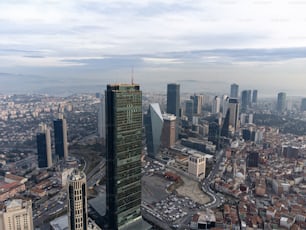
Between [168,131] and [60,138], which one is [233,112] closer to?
[168,131]

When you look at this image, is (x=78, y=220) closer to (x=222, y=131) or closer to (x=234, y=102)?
(x=222, y=131)

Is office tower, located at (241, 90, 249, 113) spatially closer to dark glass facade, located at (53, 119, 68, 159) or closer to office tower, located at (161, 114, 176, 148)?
A: office tower, located at (161, 114, 176, 148)

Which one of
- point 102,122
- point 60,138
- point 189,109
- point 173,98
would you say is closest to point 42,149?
point 60,138

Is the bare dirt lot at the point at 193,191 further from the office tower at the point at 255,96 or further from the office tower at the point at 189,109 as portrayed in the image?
the office tower at the point at 255,96

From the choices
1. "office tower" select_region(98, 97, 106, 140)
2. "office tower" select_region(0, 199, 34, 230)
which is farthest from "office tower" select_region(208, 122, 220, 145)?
"office tower" select_region(0, 199, 34, 230)

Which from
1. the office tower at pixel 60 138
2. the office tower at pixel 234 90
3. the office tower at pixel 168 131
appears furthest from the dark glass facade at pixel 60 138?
the office tower at pixel 234 90
